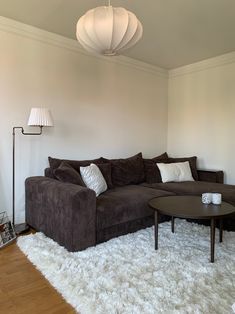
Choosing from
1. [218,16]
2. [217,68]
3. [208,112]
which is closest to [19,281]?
[218,16]

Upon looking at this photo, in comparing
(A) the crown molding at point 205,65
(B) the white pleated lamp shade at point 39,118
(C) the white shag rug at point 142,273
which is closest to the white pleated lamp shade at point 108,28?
(B) the white pleated lamp shade at point 39,118

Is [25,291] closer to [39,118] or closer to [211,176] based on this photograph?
[39,118]

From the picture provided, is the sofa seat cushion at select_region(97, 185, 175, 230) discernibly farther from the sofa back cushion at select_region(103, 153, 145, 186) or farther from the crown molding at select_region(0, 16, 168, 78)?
the crown molding at select_region(0, 16, 168, 78)

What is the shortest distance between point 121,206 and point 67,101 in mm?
1776

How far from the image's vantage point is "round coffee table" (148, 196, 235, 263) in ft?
7.09

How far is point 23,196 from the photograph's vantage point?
3.24 metres

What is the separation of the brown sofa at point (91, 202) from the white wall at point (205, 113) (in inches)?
38.8

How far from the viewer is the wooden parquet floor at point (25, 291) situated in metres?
1.61

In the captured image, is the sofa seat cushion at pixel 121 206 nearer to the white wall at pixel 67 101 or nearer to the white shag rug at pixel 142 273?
the white shag rug at pixel 142 273

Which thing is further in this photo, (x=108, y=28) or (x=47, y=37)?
(x=47, y=37)

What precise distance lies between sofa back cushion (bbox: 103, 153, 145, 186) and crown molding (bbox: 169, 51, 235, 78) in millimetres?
2023

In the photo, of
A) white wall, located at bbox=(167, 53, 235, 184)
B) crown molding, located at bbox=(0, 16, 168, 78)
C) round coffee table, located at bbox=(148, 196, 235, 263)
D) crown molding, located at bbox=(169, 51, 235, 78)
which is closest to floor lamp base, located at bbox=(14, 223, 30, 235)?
round coffee table, located at bbox=(148, 196, 235, 263)

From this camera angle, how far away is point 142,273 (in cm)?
199

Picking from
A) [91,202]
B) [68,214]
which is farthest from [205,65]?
[68,214]
